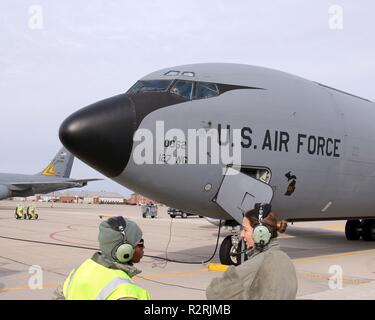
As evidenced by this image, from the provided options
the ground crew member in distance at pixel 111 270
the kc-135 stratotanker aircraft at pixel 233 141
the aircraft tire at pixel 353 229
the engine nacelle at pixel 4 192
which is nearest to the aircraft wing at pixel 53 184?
the engine nacelle at pixel 4 192

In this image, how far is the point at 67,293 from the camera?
2652mm

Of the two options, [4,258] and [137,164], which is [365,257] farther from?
[4,258]

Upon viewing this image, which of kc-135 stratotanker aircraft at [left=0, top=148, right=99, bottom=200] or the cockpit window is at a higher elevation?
the cockpit window

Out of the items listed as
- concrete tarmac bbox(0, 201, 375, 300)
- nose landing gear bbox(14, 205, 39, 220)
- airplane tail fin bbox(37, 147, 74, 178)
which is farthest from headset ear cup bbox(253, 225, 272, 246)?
airplane tail fin bbox(37, 147, 74, 178)

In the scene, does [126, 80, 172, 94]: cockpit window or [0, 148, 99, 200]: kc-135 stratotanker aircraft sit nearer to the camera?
[126, 80, 172, 94]: cockpit window

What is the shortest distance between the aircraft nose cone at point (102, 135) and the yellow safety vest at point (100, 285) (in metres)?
6.13

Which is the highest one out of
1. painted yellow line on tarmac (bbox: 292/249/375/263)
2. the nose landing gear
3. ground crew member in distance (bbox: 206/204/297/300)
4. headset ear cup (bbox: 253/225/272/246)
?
headset ear cup (bbox: 253/225/272/246)

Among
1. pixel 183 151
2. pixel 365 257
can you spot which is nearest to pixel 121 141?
pixel 183 151

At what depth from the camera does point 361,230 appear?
18.7m

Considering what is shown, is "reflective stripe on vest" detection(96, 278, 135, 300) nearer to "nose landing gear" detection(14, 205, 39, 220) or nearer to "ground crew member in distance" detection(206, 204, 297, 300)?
"ground crew member in distance" detection(206, 204, 297, 300)

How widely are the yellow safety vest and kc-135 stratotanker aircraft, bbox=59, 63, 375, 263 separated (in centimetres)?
617

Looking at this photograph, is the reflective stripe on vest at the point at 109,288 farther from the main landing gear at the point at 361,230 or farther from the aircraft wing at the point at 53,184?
the aircraft wing at the point at 53,184

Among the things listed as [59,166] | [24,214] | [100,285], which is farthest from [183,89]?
[59,166]

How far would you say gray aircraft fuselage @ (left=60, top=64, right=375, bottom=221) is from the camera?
8867mm
